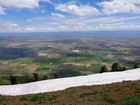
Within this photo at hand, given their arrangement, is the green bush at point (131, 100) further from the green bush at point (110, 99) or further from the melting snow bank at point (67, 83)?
the melting snow bank at point (67, 83)

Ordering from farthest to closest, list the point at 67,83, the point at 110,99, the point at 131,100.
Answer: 1. the point at 67,83
2. the point at 110,99
3. the point at 131,100

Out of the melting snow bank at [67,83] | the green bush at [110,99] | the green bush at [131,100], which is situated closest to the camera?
the green bush at [131,100]

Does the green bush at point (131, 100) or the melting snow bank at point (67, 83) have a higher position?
the green bush at point (131, 100)

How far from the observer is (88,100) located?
77.7 feet

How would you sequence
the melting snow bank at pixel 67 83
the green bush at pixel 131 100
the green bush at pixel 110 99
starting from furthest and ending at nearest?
the melting snow bank at pixel 67 83 → the green bush at pixel 110 99 → the green bush at pixel 131 100

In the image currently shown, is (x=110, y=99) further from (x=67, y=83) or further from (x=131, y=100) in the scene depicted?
(x=67, y=83)

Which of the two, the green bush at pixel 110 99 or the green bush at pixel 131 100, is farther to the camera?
the green bush at pixel 110 99

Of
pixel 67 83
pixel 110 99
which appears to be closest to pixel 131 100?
pixel 110 99

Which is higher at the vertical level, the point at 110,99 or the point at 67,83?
the point at 110,99

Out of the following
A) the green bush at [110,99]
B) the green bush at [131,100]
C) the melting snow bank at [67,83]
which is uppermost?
the green bush at [131,100]

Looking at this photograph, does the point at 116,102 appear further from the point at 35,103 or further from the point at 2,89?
the point at 2,89

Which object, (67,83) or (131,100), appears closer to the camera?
(131,100)

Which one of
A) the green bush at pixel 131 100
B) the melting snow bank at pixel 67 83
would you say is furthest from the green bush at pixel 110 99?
the melting snow bank at pixel 67 83

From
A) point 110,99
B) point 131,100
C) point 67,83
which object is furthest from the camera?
point 67,83
